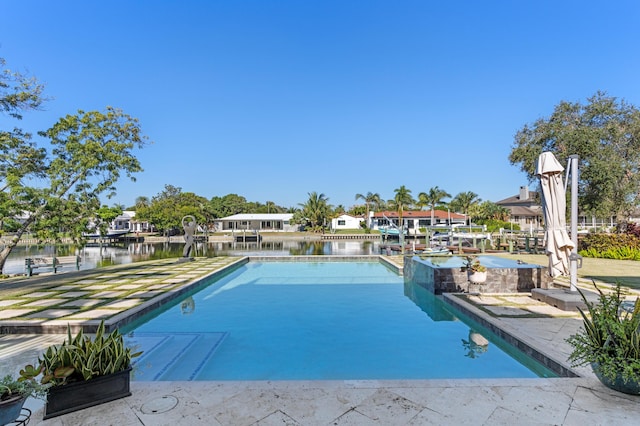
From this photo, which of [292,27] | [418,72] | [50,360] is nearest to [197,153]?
[292,27]

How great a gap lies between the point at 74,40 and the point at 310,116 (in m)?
17.2

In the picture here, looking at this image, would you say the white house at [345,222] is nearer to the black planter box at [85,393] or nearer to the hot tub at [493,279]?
the hot tub at [493,279]

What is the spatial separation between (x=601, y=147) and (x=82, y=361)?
22351 mm

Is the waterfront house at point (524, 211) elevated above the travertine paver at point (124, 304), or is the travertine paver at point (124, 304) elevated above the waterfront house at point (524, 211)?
the waterfront house at point (524, 211)

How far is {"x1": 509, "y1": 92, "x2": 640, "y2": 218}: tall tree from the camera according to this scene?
56.9 ft

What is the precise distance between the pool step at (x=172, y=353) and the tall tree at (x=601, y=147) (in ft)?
56.0

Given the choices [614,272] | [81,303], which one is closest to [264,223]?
[614,272]

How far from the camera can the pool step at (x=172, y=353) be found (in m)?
4.02

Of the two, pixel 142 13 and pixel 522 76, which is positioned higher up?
pixel 142 13

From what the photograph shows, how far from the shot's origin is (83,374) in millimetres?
2600

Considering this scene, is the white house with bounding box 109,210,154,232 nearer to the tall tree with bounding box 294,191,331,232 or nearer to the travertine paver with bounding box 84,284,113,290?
the tall tree with bounding box 294,191,331,232

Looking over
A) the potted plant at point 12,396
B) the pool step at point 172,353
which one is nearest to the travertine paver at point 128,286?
the pool step at point 172,353

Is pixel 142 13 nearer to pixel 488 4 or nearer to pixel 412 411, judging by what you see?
pixel 488 4

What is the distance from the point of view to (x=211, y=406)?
8.83 feet
